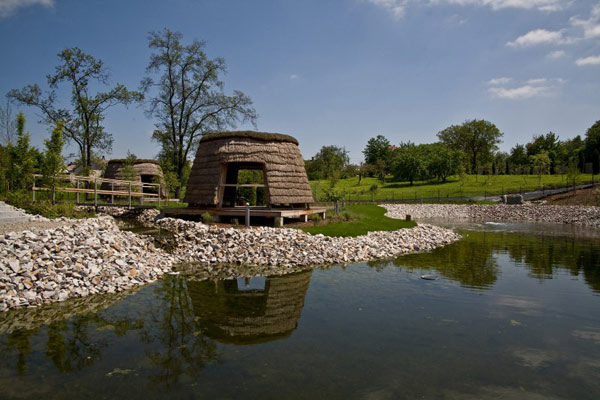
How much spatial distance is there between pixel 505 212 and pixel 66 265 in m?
36.6

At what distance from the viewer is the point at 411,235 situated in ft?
55.6

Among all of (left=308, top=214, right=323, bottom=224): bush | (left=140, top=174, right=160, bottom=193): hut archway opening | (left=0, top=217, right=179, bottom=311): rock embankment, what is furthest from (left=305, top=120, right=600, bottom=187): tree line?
(left=0, top=217, right=179, bottom=311): rock embankment

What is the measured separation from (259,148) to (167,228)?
5.59 meters

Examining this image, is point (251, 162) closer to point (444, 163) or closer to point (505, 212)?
point (505, 212)

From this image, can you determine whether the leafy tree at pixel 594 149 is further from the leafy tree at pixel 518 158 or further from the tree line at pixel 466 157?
the leafy tree at pixel 518 158

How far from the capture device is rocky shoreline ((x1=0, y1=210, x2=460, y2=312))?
7.84m

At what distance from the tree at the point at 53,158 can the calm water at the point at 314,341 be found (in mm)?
10982

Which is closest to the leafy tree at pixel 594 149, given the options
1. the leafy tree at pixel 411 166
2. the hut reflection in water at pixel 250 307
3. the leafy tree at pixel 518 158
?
the leafy tree at pixel 518 158

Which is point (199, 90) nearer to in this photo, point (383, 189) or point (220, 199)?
point (220, 199)

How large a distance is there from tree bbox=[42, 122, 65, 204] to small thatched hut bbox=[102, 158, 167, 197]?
508 inches

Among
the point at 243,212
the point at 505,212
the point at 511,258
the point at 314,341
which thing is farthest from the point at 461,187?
the point at 314,341

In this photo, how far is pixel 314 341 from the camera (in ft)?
19.3

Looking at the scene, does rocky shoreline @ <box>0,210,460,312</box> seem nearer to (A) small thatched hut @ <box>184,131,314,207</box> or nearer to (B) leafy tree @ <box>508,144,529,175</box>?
(A) small thatched hut @ <box>184,131,314,207</box>

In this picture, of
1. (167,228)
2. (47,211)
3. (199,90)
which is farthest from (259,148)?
(199,90)
